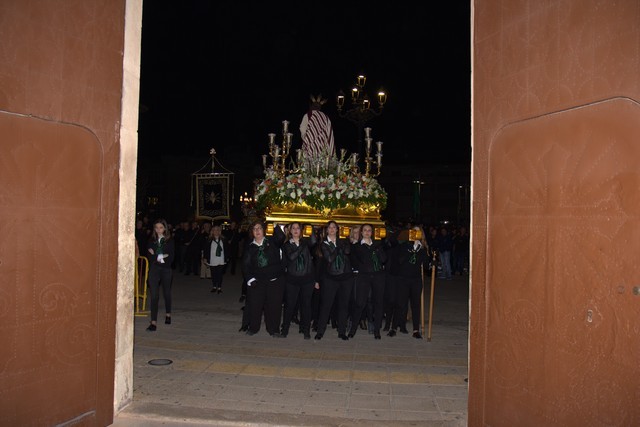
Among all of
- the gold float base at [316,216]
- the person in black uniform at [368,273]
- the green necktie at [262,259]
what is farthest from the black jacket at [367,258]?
the green necktie at [262,259]

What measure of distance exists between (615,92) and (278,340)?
19.5ft

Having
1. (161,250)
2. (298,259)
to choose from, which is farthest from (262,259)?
(161,250)

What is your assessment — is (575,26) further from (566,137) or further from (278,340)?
(278,340)

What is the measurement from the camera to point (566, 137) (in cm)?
339

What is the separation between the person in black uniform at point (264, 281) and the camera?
26.5 ft

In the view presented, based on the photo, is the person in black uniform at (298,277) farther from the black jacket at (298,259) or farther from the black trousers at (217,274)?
the black trousers at (217,274)

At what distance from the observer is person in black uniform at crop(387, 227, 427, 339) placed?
819cm

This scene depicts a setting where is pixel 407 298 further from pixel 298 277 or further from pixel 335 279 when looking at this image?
pixel 298 277

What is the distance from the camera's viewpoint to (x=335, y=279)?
8.10 m

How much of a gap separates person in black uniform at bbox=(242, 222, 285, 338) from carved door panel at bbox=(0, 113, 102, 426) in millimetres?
3843

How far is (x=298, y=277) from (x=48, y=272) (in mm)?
4678

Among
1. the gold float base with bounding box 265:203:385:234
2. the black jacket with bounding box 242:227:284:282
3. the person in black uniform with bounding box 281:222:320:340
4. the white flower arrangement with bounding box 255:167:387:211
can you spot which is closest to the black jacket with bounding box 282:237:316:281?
the person in black uniform with bounding box 281:222:320:340

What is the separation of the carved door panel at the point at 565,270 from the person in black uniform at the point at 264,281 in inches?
179

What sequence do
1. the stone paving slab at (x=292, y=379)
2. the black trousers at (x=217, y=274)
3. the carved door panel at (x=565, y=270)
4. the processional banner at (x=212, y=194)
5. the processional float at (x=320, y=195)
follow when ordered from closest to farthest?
1. the carved door panel at (x=565, y=270)
2. the stone paving slab at (x=292, y=379)
3. the processional float at (x=320, y=195)
4. the black trousers at (x=217, y=274)
5. the processional banner at (x=212, y=194)
